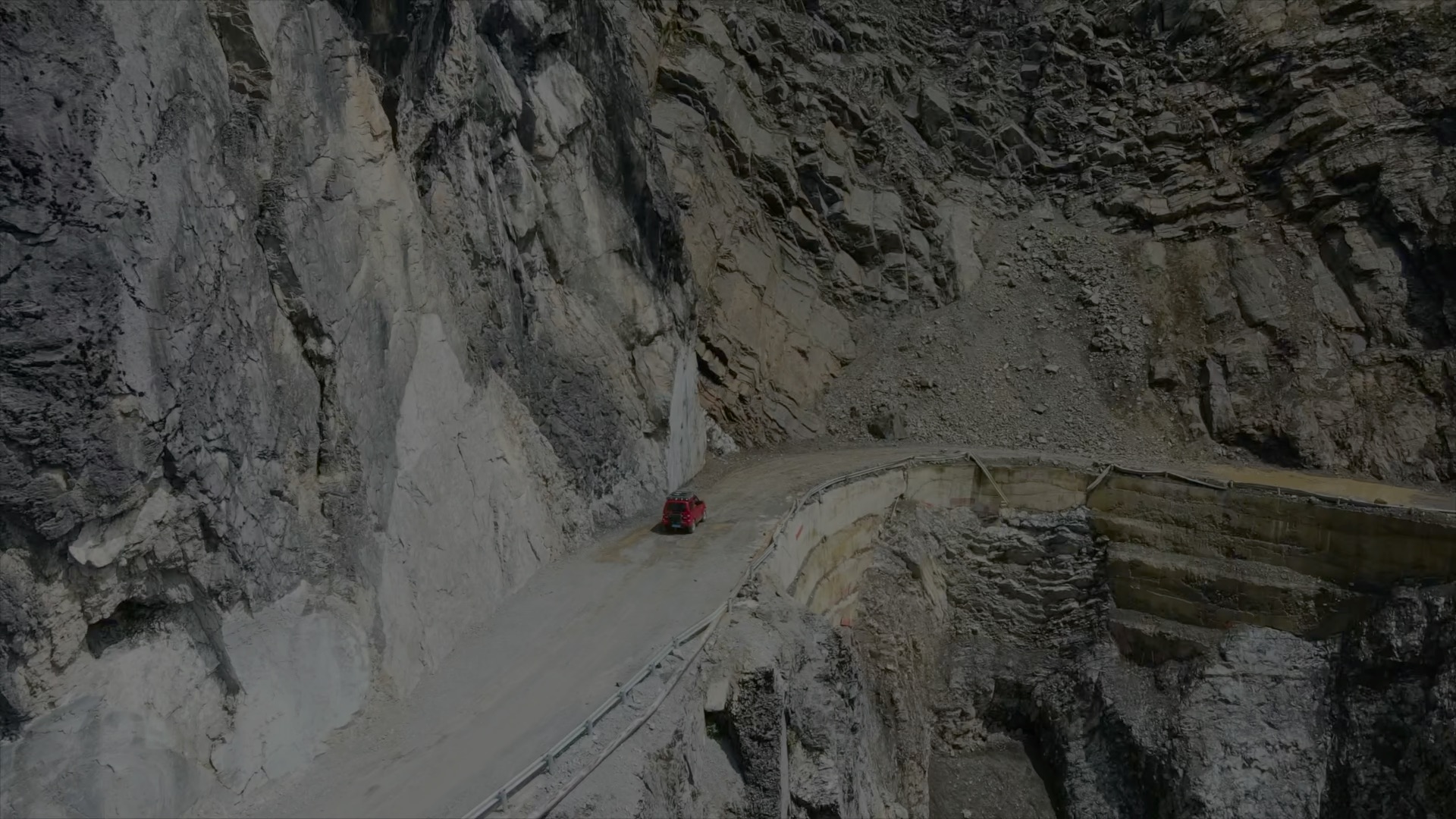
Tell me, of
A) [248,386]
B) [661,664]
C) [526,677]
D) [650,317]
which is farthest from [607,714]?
[650,317]

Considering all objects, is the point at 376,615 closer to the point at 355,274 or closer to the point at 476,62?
the point at 355,274

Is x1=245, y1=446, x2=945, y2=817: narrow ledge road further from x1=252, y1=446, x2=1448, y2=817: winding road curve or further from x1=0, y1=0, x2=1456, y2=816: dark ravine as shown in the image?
x1=0, y1=0, x2=1456, y2=816: dark ravine

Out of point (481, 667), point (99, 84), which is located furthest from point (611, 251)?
point (99, 84)

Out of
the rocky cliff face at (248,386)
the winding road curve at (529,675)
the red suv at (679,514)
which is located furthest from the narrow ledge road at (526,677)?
the rocky cliff face at (248,386)

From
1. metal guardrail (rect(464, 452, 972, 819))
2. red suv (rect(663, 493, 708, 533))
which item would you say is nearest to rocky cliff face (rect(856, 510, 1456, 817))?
red suv (rect(663, 493, 708, 533))

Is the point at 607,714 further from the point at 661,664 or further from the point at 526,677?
the point at 526,677

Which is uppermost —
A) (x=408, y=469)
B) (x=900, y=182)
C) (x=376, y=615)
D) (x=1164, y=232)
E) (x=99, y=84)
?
(x=900, y=182)

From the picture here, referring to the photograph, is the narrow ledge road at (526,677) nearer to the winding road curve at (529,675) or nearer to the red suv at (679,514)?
the winding road curve at (529,675)
